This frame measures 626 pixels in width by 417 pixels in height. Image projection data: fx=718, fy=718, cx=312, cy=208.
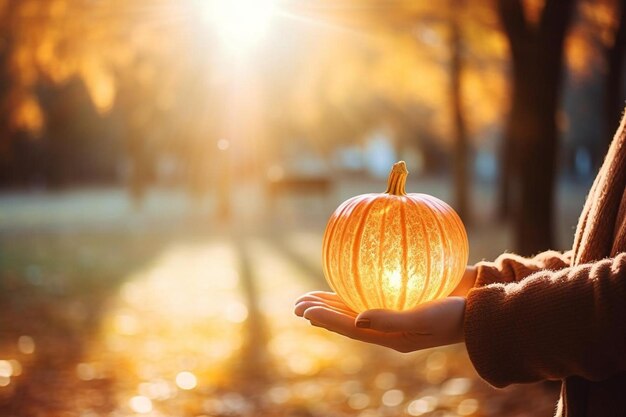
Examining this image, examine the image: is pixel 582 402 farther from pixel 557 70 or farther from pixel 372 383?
pixel 557 70

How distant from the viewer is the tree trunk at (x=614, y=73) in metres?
10.0

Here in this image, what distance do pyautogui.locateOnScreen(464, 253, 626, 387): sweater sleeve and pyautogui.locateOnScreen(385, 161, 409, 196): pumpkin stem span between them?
0.58m

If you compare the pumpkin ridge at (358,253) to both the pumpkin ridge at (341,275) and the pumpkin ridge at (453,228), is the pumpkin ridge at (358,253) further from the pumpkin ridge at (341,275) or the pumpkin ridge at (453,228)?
the pumpkin ridge at (453,228)

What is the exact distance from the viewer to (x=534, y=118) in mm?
6527

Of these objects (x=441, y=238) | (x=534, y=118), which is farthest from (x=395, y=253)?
(x=534, y=118)

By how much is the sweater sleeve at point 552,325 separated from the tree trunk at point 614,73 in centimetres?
874

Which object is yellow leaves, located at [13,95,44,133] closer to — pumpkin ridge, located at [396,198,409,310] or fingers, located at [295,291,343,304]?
fingers, located at [295,291,343,304]

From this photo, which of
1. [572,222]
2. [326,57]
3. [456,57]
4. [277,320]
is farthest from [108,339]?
[572,222]

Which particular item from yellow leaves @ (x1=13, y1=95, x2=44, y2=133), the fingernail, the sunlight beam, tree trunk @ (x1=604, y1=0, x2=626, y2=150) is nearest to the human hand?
the fingernail

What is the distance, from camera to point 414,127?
40875mm

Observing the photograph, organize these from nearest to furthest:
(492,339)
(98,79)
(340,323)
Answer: (492,339) → (340,323) → (98,79)

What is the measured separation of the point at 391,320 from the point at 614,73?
1098 centimetres

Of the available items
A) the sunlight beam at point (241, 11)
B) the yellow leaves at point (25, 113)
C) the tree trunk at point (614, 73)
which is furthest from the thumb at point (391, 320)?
the yellow leaves at point (25, 113)

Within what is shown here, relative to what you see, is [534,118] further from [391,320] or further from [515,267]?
[391,320]
